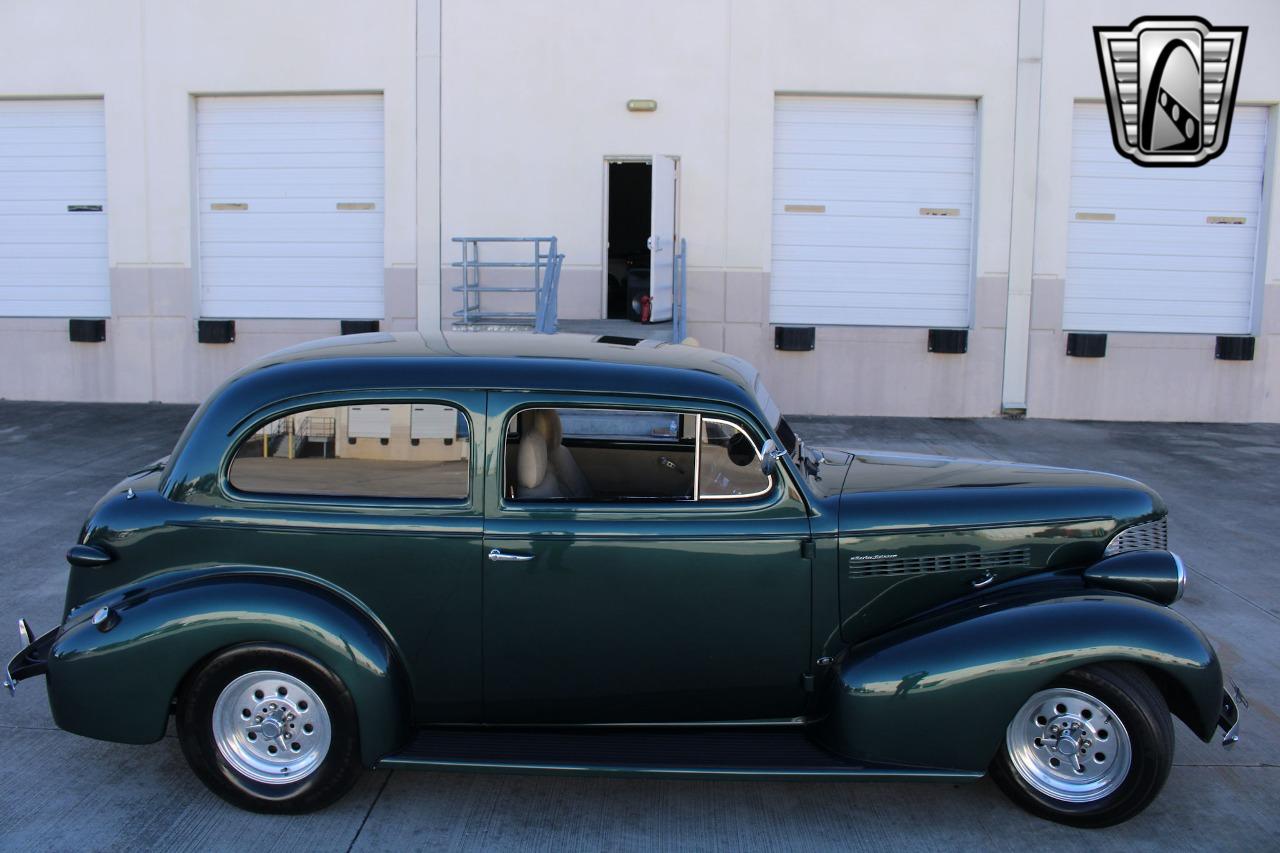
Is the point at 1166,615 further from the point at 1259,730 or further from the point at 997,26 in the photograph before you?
the point at 997,26

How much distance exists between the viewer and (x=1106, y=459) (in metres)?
11.8

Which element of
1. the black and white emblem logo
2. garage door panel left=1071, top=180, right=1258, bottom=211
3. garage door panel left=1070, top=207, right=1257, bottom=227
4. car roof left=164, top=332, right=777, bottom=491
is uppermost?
the black and white emblem logo

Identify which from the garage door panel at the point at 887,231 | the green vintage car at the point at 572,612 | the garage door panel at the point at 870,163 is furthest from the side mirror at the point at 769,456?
the garage door panel at the point at 870,163

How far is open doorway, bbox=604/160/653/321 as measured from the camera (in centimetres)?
1446

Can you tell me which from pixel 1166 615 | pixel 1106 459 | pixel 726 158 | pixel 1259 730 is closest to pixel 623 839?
pixel 1166 615

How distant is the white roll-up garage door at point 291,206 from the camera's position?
14.5m

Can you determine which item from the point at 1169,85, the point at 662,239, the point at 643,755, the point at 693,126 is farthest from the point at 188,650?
the point at 1169,85

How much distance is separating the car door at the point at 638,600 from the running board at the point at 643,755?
0.31 ft

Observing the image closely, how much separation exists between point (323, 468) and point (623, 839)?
5.86 ft

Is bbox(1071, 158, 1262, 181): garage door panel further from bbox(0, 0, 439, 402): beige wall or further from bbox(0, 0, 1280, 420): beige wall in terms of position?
bbox(0, 0, 439, 402): beige wall

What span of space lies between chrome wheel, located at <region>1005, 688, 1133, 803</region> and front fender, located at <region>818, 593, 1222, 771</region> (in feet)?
0.47

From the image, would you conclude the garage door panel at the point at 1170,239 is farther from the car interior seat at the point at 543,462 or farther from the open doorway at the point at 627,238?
the car interior seat at the point at 543,462

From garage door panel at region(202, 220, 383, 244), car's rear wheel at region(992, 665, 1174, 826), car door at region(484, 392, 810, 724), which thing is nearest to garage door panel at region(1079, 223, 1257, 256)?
garage door panel at region(202, 220, 383, 244)

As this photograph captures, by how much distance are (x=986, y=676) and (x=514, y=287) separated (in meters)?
10.7
